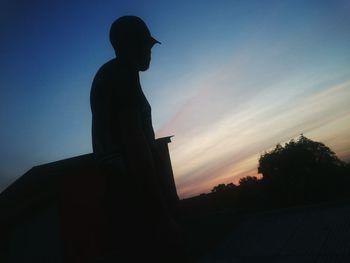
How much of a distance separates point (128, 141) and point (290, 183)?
29196mm

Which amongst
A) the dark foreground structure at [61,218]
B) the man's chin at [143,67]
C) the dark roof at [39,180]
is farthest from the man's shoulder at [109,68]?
the dark roof at [39,180]

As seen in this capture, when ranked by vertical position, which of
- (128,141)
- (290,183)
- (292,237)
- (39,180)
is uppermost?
(39,180)

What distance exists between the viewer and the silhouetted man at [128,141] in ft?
3.67

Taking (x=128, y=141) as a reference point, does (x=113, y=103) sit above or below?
above

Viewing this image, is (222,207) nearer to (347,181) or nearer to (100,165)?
(347,181)

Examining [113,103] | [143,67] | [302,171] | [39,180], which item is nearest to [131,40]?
[143,67]

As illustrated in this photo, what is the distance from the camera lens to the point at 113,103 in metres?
1.32

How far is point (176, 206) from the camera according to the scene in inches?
55.9

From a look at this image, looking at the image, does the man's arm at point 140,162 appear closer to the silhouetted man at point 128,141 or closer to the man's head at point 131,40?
the silhouetted man at point 128,141

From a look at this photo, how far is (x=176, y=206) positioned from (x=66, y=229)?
11405mm

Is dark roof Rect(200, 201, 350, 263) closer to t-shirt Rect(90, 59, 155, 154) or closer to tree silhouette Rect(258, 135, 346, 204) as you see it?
t-shirt Rect(90, 59, 155, 154)

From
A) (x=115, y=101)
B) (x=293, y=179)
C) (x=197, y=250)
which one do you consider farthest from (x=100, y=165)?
(x=293, y=179)

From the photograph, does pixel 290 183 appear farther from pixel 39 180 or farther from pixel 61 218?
pixel 39 180

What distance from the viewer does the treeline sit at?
18.8m
